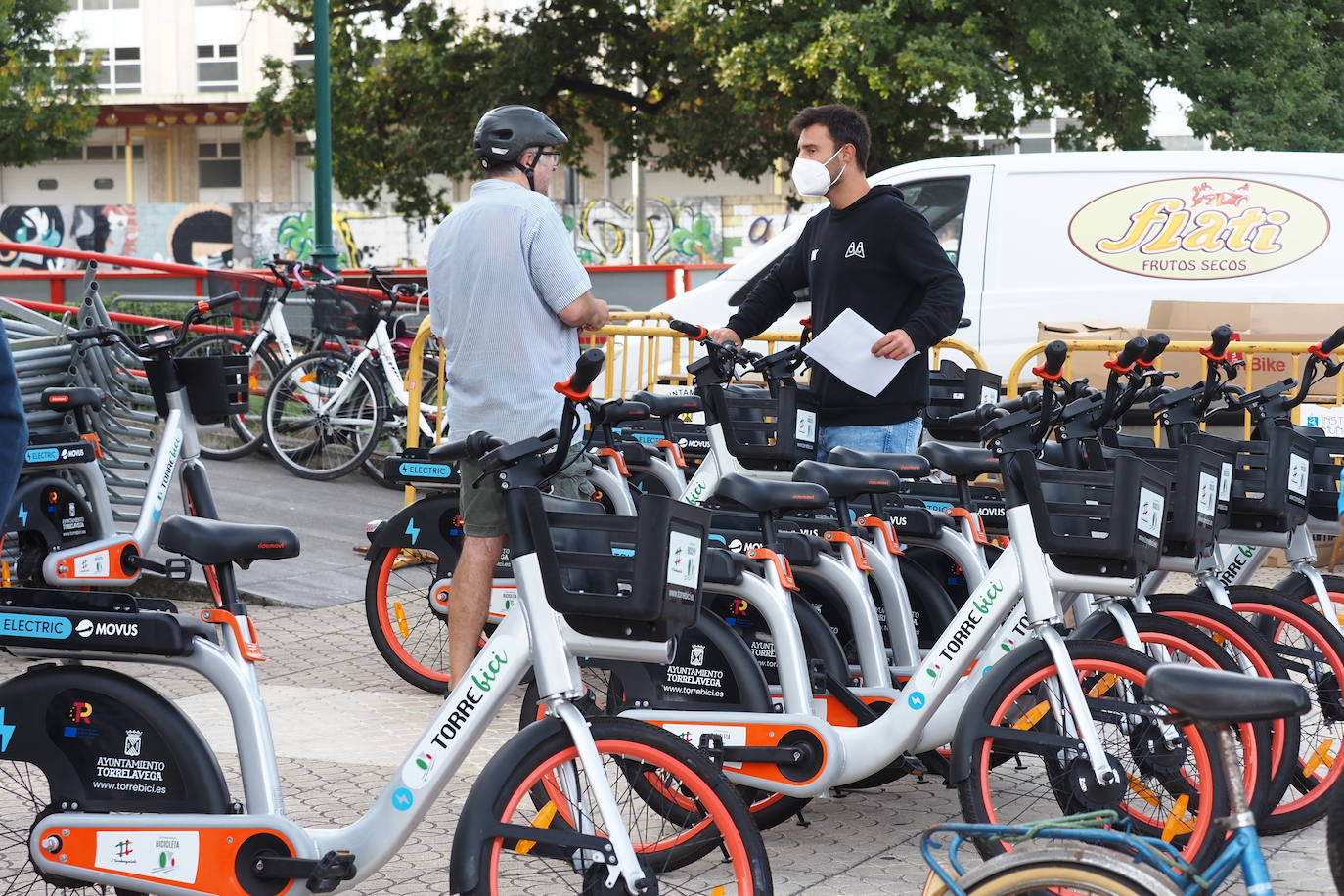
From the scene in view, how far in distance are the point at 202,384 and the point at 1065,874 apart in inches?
216

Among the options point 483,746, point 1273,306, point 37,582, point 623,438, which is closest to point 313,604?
point 37,582

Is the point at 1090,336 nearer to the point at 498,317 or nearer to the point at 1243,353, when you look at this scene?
the point at 1243,353

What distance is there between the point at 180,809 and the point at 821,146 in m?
3.30

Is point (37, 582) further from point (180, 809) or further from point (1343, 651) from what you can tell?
point (1343, 651)

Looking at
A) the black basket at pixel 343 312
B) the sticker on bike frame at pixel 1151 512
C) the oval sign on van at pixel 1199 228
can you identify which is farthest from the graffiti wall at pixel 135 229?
the sticker on bike frame at pixel 1151 512

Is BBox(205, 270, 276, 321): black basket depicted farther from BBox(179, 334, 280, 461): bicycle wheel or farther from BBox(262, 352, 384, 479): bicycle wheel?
BBox(262, 352, 384, 479): bicycle wheel

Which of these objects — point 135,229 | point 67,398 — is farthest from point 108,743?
point 135,229

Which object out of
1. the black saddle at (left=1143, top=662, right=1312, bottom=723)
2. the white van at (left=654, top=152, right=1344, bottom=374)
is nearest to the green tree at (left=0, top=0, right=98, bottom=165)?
the white van at (left=654, top=152, right=1344, bottom=374)

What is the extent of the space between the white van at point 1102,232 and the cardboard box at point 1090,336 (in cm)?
88

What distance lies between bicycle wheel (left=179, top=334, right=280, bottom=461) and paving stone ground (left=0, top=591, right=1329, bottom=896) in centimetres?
461

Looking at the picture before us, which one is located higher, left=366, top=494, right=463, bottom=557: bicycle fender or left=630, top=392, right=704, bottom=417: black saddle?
left=630, top=392, right=704, bottom=417: black saddle

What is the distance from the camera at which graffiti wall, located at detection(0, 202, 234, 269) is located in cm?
4341

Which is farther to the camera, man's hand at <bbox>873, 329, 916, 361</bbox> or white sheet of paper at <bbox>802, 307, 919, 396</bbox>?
white sheet of paper at <bbox>802, 307, 919, 396</bbox>

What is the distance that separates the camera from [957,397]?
6.96 m
